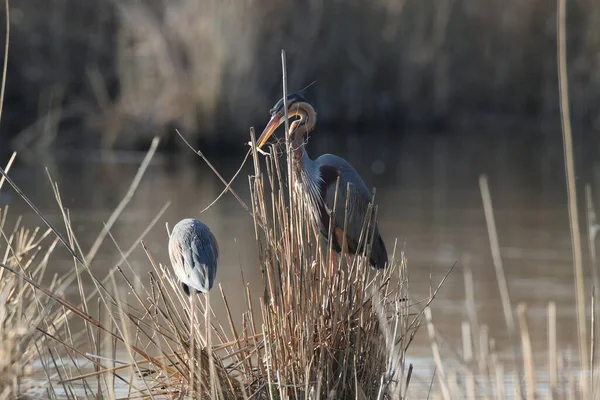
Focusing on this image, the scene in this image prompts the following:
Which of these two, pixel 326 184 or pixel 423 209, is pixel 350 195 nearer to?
pixel 326 184

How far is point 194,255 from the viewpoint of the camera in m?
4.17

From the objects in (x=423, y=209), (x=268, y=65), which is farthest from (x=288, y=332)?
(x=268, y=65)

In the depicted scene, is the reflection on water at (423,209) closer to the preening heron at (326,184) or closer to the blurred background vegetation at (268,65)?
the preening heron at (326,184)

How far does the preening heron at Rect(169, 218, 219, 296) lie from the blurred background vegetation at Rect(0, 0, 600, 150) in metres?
12.0

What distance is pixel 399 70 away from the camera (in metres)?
20.2

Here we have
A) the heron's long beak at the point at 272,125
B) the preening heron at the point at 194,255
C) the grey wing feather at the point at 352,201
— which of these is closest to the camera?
the preening heron at the point at 194,255

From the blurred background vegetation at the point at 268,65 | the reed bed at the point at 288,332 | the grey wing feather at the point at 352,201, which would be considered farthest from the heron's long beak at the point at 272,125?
the blurred background vegetation at the point at 268,65

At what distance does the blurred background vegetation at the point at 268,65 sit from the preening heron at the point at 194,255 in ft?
39.4

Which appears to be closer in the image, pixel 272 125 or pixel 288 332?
pixel 288 332

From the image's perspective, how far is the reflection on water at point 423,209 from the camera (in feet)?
25.6

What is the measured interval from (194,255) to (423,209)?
7.93 meters

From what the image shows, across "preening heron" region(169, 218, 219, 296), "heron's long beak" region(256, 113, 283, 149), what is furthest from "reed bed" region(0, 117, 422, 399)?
"heron's long beak" region(256, 113, 283, 149)

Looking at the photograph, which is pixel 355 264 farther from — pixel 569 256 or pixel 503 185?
pixel 503 185

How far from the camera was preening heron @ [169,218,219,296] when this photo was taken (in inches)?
160
